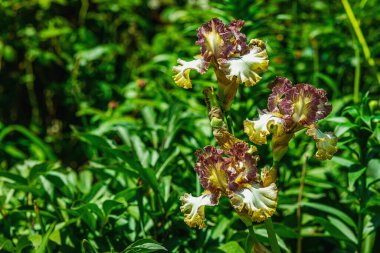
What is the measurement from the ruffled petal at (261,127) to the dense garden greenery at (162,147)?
35 centimetres

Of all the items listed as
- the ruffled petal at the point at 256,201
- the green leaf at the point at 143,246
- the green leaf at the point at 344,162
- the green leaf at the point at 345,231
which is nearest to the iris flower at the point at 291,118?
the ruffled petal at the point at 256,201

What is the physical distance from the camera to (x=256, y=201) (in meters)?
1.12

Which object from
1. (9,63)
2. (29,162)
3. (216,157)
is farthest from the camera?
(9,63)

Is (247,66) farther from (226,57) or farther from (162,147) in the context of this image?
(162,147)

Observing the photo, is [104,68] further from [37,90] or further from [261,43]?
[261,43]

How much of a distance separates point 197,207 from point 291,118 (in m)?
0.30

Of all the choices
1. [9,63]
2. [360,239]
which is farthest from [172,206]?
[9,63]

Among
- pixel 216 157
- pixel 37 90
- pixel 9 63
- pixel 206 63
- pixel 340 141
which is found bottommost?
pixel 37 90

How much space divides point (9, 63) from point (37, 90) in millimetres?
289

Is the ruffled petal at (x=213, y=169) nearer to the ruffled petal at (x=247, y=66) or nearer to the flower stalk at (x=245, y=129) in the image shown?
the flower stalk at (x=245, y=129)

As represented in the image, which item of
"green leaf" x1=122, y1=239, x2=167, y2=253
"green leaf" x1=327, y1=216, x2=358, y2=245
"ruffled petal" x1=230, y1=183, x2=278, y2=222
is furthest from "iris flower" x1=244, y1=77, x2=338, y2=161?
"green leaf" x1=327, y1=216, x2=358, y2=245

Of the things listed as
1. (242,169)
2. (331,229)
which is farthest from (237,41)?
(331,229)

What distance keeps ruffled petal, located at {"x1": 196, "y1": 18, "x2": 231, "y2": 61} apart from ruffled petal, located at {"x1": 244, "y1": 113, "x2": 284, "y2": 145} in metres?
0.19

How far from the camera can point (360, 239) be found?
1671 millimetres
